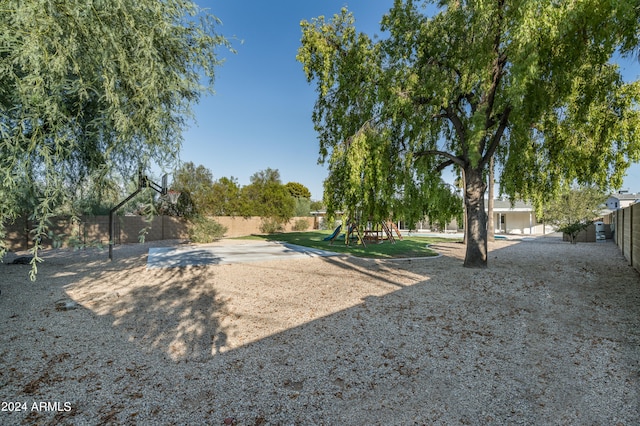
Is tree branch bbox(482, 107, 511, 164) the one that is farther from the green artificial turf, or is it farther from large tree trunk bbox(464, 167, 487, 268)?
the green artificial turf

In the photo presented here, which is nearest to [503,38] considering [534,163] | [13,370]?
[534,163]

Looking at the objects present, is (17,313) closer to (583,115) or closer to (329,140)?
(329,140)

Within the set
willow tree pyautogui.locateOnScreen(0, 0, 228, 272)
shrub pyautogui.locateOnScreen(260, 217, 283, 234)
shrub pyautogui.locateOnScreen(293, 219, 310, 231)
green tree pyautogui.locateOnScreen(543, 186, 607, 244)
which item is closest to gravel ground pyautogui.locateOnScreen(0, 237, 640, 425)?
willow tree pyautogui.locateOnScreen(0, 0, 228, 272)

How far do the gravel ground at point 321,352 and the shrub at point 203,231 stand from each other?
11573 millimetres

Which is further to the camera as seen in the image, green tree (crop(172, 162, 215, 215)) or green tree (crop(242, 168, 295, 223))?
green tree (crop(242, 168, 295, 223))

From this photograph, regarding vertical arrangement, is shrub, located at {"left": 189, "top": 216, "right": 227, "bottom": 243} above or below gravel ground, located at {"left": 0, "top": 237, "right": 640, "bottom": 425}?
above

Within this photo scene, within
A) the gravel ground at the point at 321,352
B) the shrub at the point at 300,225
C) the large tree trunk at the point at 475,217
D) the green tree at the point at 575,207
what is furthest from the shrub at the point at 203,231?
the green tree at the point at 575,207

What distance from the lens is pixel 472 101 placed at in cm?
894

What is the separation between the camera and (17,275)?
8234 millimetres

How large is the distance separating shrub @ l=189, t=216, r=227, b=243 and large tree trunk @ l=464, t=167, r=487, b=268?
48.5ft

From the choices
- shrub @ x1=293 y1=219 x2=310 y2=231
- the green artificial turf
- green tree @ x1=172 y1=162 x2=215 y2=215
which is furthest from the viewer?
shrub @ x1=293 y1=219 x2=310 y2=231

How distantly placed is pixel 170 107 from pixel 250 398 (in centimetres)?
333

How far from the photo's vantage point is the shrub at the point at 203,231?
62.4 feet

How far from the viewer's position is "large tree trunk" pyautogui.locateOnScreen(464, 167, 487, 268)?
888 cm
